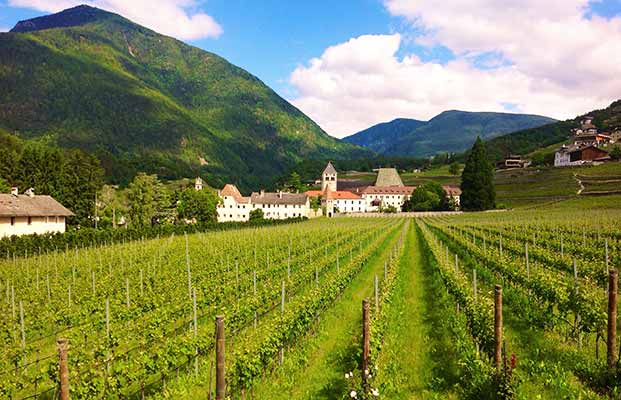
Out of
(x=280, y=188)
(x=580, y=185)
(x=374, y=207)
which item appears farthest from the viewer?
(x=280, y=188)

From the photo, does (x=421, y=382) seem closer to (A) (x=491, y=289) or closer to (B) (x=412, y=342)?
(B) (x=412, y=342)

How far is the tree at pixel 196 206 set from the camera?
7962 cm

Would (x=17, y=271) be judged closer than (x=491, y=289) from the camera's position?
No

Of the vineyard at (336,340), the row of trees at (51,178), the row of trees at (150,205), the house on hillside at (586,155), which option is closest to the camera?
the vineyard at (336,340)

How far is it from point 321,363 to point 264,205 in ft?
355

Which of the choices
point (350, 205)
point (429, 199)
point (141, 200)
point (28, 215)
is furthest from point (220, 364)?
point (350, 205)

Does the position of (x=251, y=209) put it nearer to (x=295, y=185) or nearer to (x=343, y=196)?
(x=343, y=196)

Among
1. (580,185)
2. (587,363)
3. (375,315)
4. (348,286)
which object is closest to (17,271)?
(348,286)

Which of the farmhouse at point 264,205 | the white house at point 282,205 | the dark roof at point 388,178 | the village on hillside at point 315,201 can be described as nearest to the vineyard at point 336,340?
the village on hillside at point 315,201

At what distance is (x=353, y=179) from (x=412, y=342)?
16959 cm

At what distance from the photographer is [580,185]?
255 ft

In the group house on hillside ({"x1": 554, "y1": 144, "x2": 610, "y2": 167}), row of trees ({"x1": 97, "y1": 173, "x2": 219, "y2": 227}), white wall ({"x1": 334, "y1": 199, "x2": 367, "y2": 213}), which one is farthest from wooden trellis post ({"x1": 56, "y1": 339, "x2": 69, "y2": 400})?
white wall ({"x1": 334, "y1": 199, "x2": 367, "y2": 213})

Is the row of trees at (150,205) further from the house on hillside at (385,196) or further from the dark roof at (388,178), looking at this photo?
the dark roof at (388,178)

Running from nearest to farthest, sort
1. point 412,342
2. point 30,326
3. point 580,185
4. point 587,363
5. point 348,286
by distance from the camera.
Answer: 1. point 587,363
2. point 412,342
3. point 30,326
4. point 348,286
5. point 580,185
